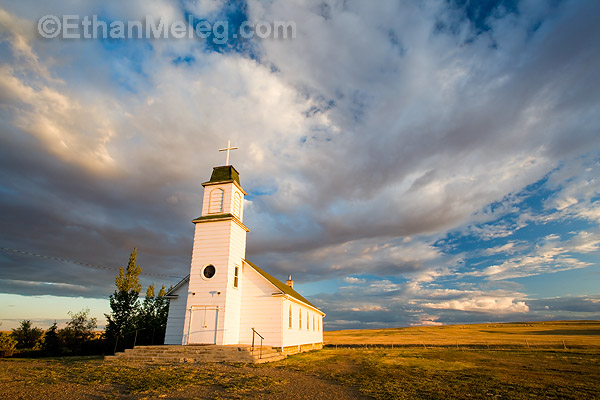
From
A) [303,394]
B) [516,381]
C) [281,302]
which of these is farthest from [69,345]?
[516,381]

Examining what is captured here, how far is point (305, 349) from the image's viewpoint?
29.2 meters

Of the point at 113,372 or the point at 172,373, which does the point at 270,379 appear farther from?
the point at 113,372

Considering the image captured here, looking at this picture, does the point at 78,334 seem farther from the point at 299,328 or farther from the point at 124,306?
the point at 299,328

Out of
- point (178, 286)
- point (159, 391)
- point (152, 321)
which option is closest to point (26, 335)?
point (152, 321)

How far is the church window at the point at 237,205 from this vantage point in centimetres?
2392

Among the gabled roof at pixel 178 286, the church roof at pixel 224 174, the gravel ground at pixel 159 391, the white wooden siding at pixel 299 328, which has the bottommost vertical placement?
the gravel ground at pixel 159 391

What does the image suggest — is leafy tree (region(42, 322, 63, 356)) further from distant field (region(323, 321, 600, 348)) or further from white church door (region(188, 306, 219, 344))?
distant field (region(323, 321, 600, 348))

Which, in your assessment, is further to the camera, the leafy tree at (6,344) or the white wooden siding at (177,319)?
the leafy tree at (6,344)

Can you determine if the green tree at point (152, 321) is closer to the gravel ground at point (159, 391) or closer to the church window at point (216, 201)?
the church window at point (216, 201)

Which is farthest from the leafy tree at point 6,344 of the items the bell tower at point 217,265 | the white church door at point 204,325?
the white church door at point 204,325

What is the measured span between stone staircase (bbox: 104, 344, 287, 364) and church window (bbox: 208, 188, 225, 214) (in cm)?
925

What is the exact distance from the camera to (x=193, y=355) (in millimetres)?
17672

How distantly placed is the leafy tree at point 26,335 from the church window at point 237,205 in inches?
Answer: 814

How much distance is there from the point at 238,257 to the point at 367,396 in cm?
1542
